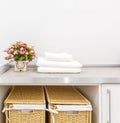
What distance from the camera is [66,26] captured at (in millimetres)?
1662

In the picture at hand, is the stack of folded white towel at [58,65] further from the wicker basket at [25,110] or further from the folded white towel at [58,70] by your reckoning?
the wicker basket at [25,110]

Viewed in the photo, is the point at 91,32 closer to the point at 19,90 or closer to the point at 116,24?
the point at 116,24

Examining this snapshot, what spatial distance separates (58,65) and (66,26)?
43 centimetres

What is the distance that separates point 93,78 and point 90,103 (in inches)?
6.7

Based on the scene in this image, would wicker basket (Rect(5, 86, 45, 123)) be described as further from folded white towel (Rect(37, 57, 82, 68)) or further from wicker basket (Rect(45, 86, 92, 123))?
folded white towel (Rect(37, 57, 82, 68))

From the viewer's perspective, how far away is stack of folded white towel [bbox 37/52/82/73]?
1.33m

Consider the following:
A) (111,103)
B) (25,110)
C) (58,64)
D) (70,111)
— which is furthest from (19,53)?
(111,103)

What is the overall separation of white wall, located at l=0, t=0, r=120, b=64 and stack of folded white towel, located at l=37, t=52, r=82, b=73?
303 millimetres

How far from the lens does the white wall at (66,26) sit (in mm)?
1651

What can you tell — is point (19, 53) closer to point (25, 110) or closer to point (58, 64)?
point (58, 64)

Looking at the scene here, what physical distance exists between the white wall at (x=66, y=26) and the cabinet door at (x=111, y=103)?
52 centimetres

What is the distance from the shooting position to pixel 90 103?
1259mm

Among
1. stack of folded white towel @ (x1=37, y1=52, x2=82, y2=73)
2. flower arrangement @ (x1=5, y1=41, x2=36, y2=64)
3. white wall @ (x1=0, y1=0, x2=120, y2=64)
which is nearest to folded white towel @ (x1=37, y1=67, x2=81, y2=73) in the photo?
stack of folded white towel @ (x1=37, y1=52, x2=82, y2=73)

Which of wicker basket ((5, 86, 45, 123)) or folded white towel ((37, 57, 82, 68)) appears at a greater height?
folded white towel ((37, 57, 82, 68))
